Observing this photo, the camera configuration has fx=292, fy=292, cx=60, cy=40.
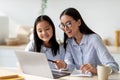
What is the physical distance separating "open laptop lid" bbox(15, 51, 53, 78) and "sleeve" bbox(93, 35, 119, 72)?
48 cm

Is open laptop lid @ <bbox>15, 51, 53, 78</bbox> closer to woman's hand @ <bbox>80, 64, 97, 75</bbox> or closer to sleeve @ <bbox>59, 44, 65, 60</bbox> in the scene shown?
woman's hand @ <bbox>80, 64, 97, 75</bbox>

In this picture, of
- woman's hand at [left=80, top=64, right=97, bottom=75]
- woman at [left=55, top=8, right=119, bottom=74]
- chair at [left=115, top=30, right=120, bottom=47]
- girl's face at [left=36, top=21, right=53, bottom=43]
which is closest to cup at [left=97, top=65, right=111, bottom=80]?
woman's hand at [left=80, top=64, right=97, bottom=75]

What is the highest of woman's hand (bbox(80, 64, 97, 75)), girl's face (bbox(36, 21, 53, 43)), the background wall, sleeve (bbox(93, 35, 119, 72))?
the background wall

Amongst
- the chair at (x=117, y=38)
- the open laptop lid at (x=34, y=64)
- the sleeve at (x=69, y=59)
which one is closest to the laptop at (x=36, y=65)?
the open laptop lid at (x=34, y=64)

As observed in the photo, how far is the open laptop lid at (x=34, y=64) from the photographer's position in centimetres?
188

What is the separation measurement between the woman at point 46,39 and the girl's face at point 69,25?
Answer: 0.56ft

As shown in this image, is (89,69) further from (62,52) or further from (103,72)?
(62,52)

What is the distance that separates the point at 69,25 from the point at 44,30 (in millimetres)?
229

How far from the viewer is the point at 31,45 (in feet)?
8.41

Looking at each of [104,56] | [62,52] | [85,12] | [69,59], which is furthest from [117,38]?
[104,56]

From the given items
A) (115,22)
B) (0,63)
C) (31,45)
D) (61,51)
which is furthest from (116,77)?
(0,63)

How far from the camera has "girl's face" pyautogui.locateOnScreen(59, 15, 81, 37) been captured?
2.30 m

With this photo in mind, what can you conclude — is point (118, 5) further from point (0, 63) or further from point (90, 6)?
point (0, 63)

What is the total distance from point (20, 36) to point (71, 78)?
230cm
